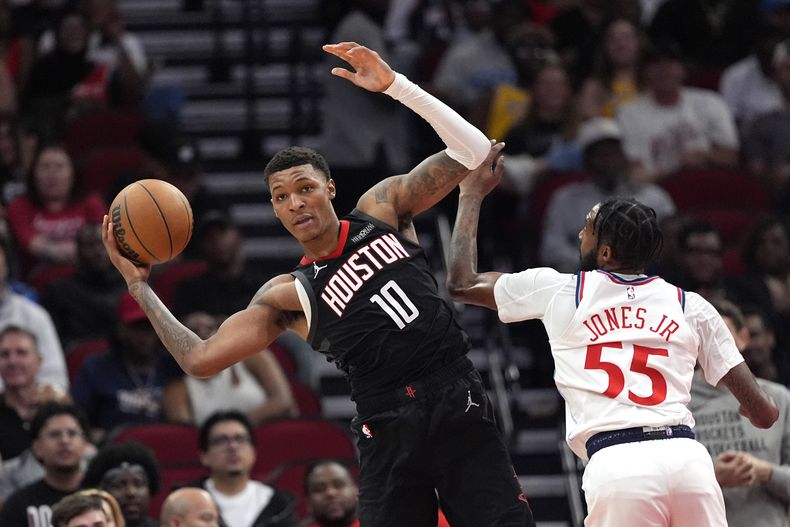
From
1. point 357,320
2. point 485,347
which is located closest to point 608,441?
point 357,320

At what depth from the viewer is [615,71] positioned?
1185cm

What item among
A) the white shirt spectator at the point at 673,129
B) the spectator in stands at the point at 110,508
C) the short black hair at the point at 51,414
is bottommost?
the spectator in stands at the point at 110,508

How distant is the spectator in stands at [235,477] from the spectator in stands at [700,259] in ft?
10.2

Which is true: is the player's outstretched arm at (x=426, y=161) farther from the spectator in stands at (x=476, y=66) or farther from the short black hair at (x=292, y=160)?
the spectator in stands at (x=476, y=66)

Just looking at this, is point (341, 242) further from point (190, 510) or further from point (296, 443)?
point (296, 443)

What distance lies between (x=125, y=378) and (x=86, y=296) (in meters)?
0.89

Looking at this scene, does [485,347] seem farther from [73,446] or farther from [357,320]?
[357,320]

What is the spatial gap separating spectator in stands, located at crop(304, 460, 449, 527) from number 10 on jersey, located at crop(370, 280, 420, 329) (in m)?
2.98

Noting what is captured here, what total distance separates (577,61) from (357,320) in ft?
23.8

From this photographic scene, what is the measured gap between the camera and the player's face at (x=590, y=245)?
5156 mm

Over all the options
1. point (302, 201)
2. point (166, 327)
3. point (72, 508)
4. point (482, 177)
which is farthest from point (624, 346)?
point (72, 508)

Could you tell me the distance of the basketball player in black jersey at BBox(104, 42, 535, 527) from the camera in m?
5.34

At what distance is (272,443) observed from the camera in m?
8.93

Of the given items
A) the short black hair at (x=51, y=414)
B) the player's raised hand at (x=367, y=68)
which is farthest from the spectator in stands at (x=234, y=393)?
the player's raised hand at (x=367, y=68)
